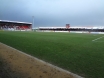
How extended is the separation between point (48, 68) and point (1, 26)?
96.6 meters

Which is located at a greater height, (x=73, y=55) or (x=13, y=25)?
(x=13, y=25)

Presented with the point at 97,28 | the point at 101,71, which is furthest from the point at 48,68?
the point at 97,28

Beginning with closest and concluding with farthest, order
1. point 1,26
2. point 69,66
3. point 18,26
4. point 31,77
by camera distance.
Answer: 1. point 31,77
2. point 69,66
3. point 1,26
4. point 18,26

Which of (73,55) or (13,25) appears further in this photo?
(13,25)

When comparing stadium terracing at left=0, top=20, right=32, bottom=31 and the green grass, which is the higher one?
stadium terracing at left=0, top=20, right=32, bottom=31

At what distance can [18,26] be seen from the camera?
10581 cm

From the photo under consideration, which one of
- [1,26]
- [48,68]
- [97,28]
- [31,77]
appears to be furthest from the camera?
[1,26]

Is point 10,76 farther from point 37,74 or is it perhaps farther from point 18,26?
point 18,26

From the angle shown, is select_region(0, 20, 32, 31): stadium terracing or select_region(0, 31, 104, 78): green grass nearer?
select_region(0, 31, 104, 78): green grass

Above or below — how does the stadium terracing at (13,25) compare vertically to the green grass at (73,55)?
above

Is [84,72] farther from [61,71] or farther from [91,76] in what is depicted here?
[61,71]

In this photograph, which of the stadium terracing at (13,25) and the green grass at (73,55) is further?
the stadium terracing at (13,25)

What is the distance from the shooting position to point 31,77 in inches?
203

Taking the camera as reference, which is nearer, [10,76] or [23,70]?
[10,76]
